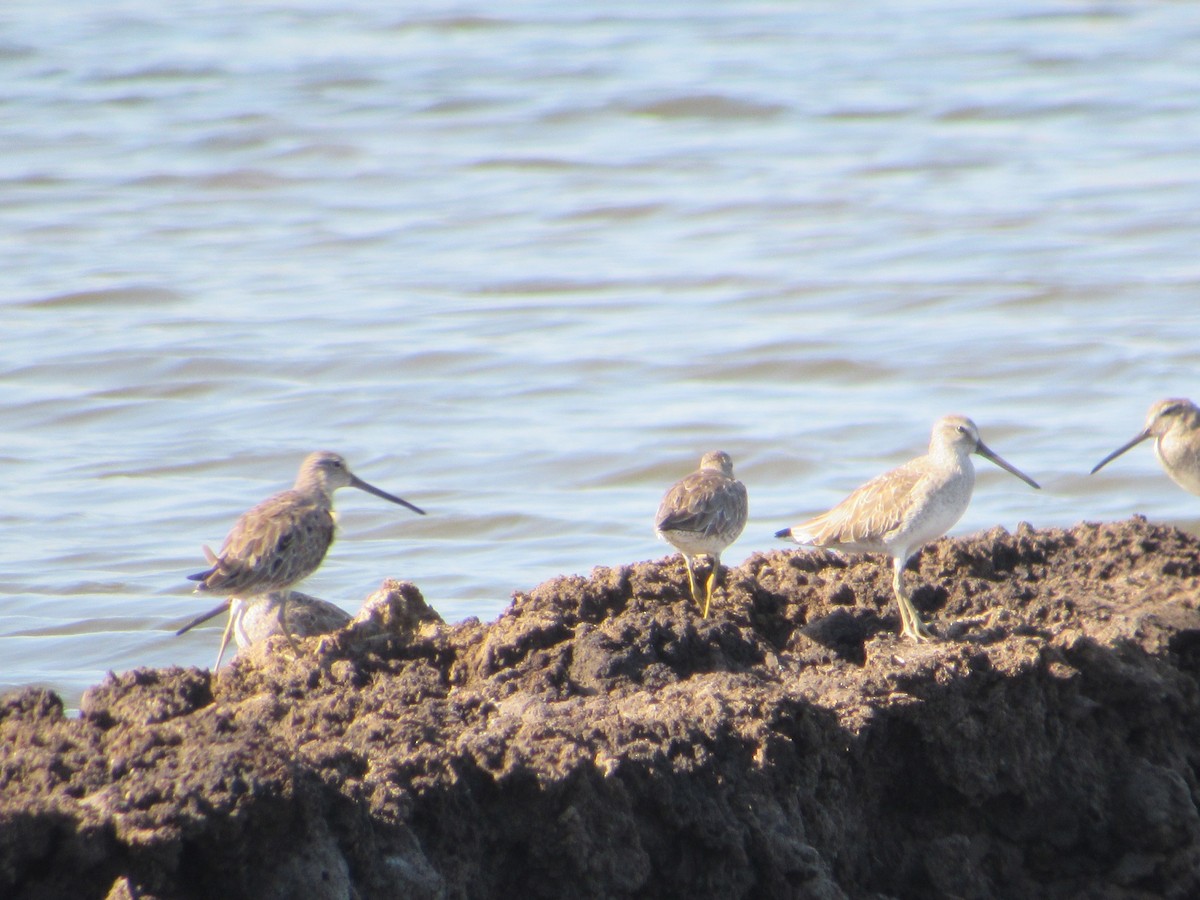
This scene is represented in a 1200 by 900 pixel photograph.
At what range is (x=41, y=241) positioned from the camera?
1530 centimetres

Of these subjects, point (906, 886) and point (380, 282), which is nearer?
point (906, 886)

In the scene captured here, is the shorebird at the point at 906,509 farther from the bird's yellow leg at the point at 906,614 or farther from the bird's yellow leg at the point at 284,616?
the bird's yellow leg at the point at 284,616

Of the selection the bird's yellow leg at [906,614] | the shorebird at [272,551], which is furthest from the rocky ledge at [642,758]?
the shorebird at [272,551]

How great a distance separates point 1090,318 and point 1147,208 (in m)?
3.22

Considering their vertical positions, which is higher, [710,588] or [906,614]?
[710,588]

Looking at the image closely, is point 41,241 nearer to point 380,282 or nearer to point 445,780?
point 380,282

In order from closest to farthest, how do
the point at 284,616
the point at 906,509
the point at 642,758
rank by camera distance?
the point at 642,758, the point at 906,509, the point at 284,616

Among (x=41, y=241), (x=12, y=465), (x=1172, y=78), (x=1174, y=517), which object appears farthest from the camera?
(x=1172, y=78)

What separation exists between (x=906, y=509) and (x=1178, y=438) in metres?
2.61

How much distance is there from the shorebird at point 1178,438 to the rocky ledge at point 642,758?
260 cm

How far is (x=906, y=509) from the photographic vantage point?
613 centimetres

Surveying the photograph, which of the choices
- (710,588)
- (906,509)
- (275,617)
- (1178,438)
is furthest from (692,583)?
(1178,438)

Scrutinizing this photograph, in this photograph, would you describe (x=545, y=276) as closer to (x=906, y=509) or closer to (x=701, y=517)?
(x=701, y=517)

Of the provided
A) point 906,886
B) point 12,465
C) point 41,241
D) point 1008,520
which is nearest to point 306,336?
point 12,465
